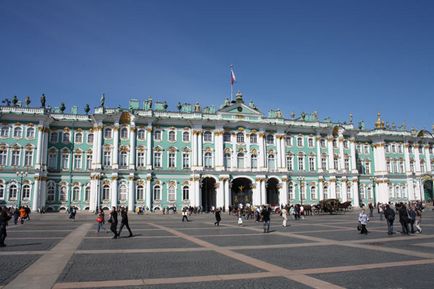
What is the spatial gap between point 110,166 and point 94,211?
716cm

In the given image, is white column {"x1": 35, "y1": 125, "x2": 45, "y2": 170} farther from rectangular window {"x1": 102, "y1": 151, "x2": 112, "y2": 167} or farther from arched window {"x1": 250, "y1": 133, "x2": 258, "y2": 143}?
arched window {"x1": 250, "y1": 133, "x2": 258, "y2": 143}

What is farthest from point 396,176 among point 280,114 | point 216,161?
point 216,161

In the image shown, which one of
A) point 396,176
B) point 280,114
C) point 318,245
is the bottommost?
point 318,245

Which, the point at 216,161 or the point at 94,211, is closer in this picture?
the point at 94,211

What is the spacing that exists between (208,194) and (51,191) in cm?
2481

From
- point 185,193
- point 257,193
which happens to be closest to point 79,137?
point 185,193

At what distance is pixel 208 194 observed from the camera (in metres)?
64.1

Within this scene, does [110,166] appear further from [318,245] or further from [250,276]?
[250,276]

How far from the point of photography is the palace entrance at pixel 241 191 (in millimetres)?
62625

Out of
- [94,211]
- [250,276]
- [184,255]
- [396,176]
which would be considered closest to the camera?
[250,276]

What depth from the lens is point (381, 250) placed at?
16500 mm

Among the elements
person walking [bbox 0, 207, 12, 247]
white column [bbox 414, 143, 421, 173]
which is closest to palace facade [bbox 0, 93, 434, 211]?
white column [bbox 414, 143, 421, 173]

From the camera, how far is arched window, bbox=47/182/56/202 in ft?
184

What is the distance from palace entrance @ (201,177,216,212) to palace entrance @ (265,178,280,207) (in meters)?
9.71
